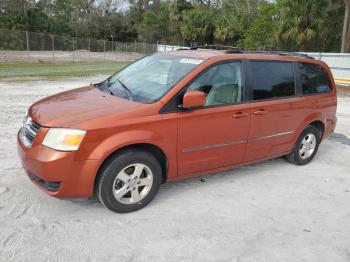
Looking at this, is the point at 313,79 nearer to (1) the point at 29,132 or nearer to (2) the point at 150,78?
(2) the point at 150,78

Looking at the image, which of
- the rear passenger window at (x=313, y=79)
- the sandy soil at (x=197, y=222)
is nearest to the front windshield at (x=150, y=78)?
the sandy soil at (x=197, y=222)

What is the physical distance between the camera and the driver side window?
449 centimetres

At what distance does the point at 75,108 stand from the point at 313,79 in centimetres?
371

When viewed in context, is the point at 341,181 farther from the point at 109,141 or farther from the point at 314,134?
the point at 109,141

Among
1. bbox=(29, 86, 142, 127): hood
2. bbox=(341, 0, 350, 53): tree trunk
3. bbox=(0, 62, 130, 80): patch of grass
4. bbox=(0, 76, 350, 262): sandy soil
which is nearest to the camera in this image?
bbox=(0, 76, 350, 262): sandy soil

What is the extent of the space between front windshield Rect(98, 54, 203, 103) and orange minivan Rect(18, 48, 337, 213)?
2 cm

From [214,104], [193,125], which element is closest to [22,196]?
[193,125]

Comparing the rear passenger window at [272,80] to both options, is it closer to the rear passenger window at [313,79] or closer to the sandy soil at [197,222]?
the rear passenger window at [313,79]

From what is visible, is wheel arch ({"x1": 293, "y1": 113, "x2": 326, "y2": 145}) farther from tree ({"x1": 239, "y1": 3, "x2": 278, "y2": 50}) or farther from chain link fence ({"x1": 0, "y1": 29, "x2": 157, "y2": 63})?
tree ({"x1": 239, "y1": 3, "x2": 278, "y2": 50})

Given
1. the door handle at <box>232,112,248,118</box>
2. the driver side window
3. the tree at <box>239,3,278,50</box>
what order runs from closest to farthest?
the driver side window
the door handle at <box>232,112,248,118</box>
the tree at <box>239,3,278,50</box>

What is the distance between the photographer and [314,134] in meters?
6.05

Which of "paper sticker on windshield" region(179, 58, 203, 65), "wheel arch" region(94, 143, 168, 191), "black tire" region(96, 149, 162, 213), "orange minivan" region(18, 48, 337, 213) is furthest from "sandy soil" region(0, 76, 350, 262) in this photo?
"paper sticker on windshield" region(179, 58, 203, 65)

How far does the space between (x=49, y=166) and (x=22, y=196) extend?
0.97 metres

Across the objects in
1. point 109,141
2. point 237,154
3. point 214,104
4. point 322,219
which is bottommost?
point 322,219
